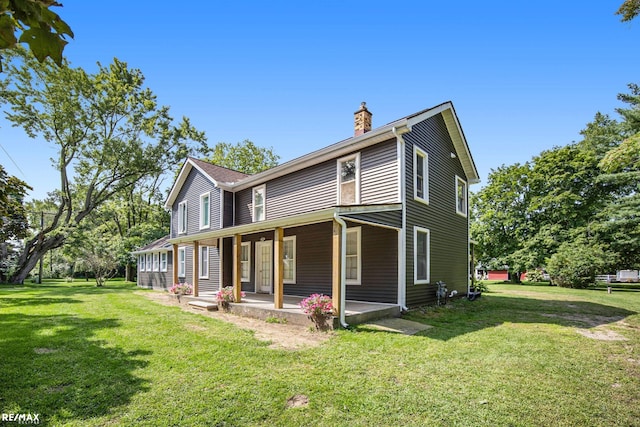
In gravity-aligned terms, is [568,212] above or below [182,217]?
above

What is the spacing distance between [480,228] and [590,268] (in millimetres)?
9682

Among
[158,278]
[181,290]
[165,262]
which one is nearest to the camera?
[181,290]

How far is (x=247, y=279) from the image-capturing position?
14594 millimetres

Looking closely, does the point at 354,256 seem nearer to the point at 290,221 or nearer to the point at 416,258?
the point at 416,258

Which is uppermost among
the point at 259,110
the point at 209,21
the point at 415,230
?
the point at 259,110

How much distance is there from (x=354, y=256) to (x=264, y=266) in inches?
183

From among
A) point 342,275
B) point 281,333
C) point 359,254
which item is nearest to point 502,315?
point 359,254

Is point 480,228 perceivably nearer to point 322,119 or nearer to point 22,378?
point 322,119

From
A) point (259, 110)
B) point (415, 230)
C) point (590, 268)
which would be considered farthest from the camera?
point (590, 268)

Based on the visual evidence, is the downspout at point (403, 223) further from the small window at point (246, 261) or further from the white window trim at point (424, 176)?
the small window at point (246, 261)

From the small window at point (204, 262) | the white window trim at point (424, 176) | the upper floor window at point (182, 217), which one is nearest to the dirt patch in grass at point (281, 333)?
the white window trim at point (424, 176)

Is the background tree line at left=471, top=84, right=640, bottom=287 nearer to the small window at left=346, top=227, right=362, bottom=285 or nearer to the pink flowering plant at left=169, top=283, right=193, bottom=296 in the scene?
the small window at left=346, top=227, right=362, bottom=285

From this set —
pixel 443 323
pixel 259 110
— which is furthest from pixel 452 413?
pixel 259 110

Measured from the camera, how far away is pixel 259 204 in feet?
48.0
